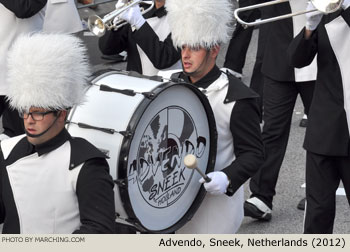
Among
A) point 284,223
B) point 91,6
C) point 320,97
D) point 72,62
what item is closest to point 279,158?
point 284,223

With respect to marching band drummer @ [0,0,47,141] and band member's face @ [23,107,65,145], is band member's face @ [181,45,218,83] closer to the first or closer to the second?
band member's face @ [23,107,65,145]

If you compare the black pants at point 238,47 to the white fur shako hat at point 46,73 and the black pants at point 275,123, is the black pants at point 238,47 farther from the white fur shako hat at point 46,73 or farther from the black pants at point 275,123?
the white fur shako hat at point 46,73

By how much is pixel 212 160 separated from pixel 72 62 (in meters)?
1.04

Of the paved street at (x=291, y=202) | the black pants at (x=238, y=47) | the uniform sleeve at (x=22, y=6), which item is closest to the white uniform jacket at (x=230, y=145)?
the paved street at (x=291, y=202)

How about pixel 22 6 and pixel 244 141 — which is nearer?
pixel 244 141

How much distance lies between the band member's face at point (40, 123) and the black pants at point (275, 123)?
2.26 metres

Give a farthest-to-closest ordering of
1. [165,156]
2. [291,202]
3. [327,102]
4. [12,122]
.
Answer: [12,122], [291,202], [327,102], [165,156]

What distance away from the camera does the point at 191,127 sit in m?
4.16

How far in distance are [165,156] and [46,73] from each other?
88 centimetres

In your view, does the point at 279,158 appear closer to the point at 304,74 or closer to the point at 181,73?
the point at 304,74

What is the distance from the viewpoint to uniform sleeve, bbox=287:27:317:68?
4.29 metres

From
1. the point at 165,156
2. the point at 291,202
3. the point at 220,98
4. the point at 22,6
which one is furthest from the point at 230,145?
the point at 22,6

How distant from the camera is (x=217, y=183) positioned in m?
4.03

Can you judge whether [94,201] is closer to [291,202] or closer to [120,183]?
[120,183]
